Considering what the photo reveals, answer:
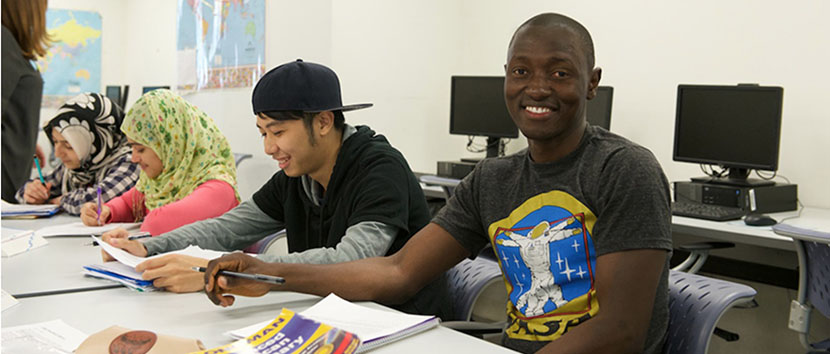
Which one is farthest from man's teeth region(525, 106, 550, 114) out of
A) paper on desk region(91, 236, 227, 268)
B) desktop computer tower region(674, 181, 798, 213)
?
desktop computer tower region(674, 181, 798, 213)

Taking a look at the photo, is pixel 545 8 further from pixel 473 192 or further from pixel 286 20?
pixel 473 192

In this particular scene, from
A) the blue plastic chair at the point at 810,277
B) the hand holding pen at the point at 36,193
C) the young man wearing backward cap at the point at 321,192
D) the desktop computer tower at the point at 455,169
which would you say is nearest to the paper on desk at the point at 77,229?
the young man wearing backward cap at the point at 321,192

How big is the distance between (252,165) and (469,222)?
2.94 m

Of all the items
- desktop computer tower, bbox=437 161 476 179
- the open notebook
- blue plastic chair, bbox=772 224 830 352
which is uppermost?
desktop computer tower, bbox=437 161 476 179

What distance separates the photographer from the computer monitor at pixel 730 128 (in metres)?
2.87

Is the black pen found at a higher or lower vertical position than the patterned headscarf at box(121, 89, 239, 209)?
lower

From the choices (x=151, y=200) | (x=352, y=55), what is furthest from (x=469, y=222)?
(x=352, y=55)

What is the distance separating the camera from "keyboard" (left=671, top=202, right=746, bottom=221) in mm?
2684

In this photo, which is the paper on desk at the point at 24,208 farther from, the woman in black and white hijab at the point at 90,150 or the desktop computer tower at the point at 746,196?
the desktop computer tower at the point at 746,196

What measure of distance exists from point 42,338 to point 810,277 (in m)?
2.18

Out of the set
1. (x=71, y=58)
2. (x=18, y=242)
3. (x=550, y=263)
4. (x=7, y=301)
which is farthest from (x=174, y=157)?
(x=71, y=58)

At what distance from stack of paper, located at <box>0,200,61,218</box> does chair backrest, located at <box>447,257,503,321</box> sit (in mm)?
1932

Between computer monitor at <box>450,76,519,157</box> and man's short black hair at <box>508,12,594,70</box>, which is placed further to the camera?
computer monitor at <box>450,76,519,157</box>

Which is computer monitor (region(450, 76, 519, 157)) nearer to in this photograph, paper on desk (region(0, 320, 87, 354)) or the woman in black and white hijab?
the woman in black and white hijab
